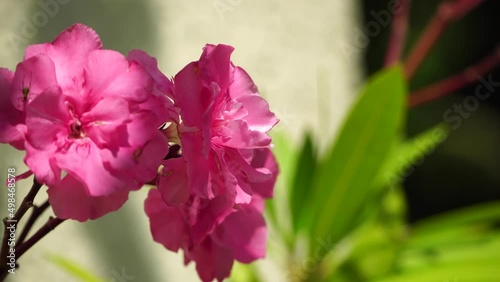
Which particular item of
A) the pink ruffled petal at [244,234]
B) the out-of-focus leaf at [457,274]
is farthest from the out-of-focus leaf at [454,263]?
the pink ruffled petal at [244,234]

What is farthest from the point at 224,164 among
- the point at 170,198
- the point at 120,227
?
the point at 120,227

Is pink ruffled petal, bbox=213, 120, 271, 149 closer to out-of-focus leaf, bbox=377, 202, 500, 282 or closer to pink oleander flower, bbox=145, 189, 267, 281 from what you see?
pink oleander flower, bbox=145, 189, 267, 281

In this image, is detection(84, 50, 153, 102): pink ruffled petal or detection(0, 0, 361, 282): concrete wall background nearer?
detection(84, 50, 153, 102): pink ruffled petal

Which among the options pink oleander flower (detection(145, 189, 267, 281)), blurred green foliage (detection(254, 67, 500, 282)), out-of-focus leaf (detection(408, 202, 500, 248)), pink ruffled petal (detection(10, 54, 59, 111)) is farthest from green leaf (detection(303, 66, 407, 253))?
pink ruffled petal (detection(10, 54, 59, 111))

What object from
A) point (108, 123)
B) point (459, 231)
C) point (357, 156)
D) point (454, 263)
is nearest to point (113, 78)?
point (108, 123)

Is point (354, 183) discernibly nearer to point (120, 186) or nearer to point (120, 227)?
point (120, 227)

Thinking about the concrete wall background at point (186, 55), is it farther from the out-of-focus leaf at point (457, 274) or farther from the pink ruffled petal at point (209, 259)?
the pink ruffled petal at point (209, 259)
